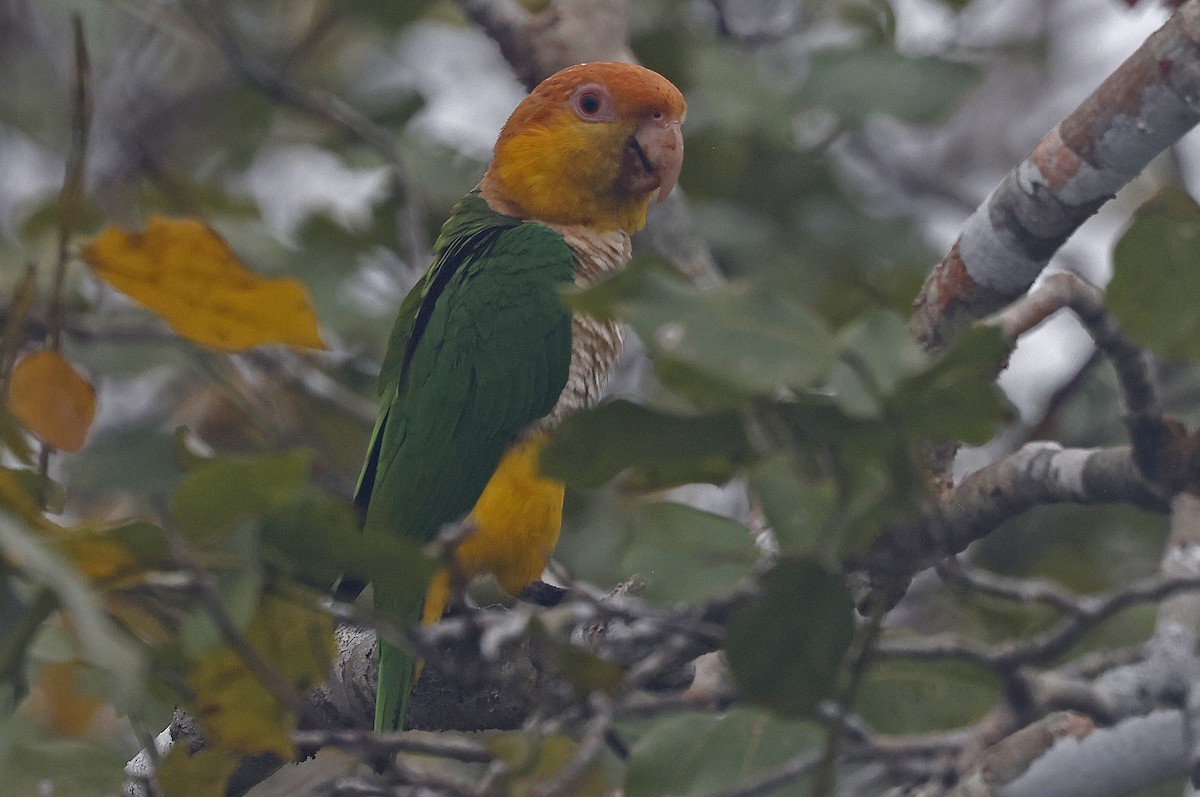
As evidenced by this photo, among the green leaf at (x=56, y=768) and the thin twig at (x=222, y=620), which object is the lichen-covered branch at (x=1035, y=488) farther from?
the green leaf at (x=56, y=768)

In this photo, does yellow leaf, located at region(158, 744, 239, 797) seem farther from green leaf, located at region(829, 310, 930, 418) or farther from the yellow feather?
the yellow feather

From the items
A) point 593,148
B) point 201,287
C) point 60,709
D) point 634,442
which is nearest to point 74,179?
point 201,287

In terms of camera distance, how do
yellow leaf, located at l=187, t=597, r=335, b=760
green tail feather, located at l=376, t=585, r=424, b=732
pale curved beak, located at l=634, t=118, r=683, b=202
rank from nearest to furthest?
yellow leaf, located at l=187, t=597, r=335, b=760 → green tail feather, located at l=376, t=585, r=424, b=732 → pale curved beak, located at l=634, t=118, r=683, b=202

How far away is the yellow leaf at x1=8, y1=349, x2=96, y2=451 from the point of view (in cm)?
136

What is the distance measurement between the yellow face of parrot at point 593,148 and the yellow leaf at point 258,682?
1.69 m

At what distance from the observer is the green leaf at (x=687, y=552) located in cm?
142

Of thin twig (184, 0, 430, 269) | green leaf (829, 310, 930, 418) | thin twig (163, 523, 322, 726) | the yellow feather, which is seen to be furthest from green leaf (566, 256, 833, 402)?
thin twig (184, 0, 430, 269)

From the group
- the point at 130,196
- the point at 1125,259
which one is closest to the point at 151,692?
the point at 1125,259

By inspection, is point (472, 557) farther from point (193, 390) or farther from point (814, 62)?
point (193, 390)

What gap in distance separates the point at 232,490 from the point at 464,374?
1389 mm

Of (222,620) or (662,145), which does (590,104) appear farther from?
(222,620)

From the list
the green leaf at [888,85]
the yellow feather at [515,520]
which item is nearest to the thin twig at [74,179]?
the yellow feather at [515,520]

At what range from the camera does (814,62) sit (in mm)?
2857

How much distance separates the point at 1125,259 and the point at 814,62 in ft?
5.86
